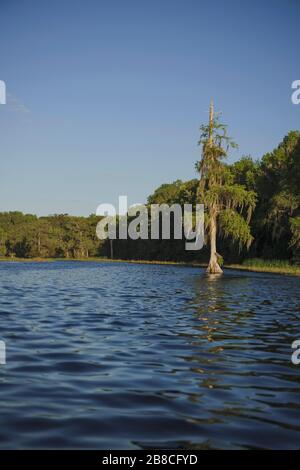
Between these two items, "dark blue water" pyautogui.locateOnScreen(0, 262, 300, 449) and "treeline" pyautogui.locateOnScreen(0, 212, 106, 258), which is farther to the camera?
"treeline" pyautogui.locateOnScreen(0, 212, 106, 258)

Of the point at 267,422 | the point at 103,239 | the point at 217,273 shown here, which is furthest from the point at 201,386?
the point at 103,239

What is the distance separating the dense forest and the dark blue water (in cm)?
3578

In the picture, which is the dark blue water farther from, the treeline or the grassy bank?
the treeline

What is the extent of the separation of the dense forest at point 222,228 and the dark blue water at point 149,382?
35.8 m

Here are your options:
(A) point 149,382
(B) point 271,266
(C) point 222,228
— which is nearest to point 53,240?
(B) point 271,266

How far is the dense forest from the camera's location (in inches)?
2304

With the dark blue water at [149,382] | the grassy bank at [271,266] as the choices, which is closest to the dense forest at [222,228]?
the grassy bank at [271,266]

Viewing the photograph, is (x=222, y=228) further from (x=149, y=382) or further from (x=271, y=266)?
(x=149, y=382)

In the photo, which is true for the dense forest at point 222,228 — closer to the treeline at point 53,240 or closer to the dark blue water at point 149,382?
the treeline at point 53,240

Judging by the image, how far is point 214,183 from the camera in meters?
50.1

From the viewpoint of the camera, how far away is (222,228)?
5147 centimetres

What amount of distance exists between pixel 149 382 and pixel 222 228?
4396 cm

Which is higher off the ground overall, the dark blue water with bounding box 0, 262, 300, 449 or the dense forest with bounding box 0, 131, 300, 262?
the dense forest with bounding box 0, 131, 300, 262

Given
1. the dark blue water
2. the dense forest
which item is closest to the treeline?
the dense forest
